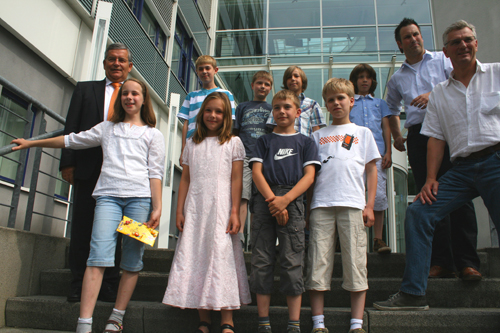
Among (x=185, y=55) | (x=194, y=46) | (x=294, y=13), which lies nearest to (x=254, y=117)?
(x=294, y=13)

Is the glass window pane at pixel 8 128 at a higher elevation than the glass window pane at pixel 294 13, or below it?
below

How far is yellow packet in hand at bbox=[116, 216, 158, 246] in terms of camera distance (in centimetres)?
247

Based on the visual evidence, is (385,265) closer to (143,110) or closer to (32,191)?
(143,110)

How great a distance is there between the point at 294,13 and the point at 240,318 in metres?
10.2

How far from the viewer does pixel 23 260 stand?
3021 mm

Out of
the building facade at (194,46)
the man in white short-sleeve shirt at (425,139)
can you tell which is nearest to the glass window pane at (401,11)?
the building facade at (194,46)

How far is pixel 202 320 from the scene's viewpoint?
2.47m

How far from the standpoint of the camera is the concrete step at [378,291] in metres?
2.78

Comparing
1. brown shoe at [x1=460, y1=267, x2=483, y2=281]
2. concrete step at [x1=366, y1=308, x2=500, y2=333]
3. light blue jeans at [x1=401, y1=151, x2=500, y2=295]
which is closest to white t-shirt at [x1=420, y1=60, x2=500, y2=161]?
light blue jeans at [x1=401, y1=151, x2=500, y2=295]

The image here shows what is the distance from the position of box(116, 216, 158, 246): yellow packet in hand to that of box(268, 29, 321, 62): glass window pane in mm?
8611

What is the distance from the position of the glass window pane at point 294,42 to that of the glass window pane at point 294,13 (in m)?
0.27

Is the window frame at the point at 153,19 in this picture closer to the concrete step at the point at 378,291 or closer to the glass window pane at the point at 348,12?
the glass window pane at the point at 348,12

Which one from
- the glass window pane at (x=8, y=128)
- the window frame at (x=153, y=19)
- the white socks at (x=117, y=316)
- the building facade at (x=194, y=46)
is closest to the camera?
the white socks at (x=117, y=316)

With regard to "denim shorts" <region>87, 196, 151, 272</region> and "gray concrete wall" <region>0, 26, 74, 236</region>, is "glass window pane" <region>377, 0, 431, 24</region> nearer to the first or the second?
"gray concrete wall" <region>0, 26, 74, 236</region>
